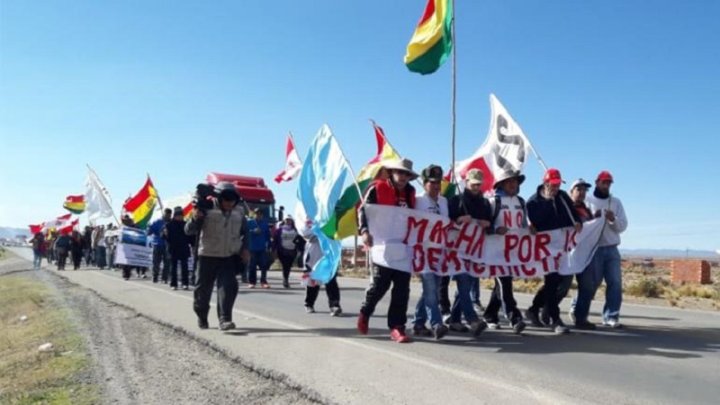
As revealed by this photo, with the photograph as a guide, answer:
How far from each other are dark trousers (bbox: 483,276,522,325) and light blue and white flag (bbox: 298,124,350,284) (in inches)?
83.0

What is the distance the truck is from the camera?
24.3 m

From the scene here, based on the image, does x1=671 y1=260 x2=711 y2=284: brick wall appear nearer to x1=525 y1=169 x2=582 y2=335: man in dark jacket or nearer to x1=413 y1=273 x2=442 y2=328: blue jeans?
x1=525 y1=169 x2=582 y2=335: man in dark jacket

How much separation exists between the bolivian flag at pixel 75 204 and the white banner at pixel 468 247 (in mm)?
29958

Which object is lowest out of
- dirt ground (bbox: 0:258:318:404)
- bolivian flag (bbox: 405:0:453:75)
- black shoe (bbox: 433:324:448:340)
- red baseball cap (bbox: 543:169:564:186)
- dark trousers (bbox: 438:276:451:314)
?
dirt ground (bbox: 0:258:318:404)

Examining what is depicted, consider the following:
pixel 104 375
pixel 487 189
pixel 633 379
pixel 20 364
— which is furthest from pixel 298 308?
pixel 633 379

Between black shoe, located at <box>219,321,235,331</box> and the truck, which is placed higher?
the truck

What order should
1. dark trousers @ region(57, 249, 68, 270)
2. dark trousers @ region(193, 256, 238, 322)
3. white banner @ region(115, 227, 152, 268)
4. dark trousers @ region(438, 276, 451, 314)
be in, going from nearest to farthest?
1. dark trousers @ region(193, 256, 238, 322)
2. dark trousers @ region(438, 276, 451, 314)
3. white banner @ region(115, 227, 152, 268)
4. dark trousers @ region(57, 249, 68, 270)

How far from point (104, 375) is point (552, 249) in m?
5.51

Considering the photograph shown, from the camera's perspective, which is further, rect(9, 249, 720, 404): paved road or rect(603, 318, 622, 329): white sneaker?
rect(603, 318, 622, 329): white sneaker

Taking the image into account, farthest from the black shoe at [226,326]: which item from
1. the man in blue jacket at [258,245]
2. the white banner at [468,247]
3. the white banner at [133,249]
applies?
the white banner at [133,249]

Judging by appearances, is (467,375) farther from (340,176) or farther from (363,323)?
(340,176)

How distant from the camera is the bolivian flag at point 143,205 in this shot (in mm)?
23109

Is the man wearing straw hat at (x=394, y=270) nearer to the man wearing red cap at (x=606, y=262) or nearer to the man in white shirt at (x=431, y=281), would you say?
the man in white shirt at (x=431, y=281)

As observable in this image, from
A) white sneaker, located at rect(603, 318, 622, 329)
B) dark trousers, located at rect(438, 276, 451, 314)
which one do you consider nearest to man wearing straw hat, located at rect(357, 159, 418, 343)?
dark trousers, located at rect(438, 276, 451, 314)
